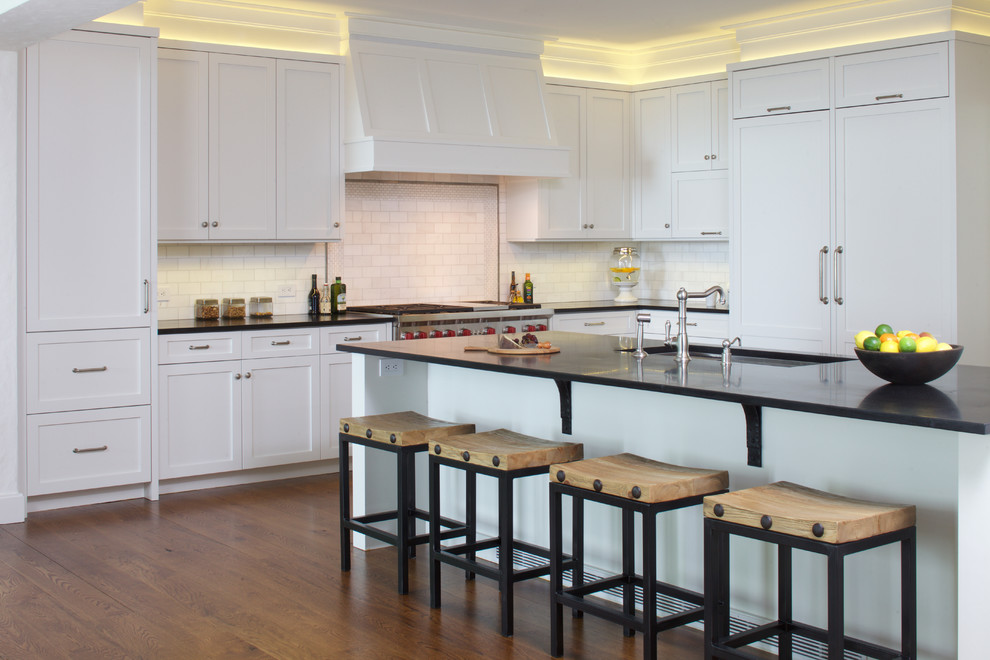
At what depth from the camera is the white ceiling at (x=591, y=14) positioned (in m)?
5.96

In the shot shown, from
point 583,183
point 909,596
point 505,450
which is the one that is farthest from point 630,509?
point 583,183

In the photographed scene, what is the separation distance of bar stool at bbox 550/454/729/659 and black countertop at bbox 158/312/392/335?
281 cm

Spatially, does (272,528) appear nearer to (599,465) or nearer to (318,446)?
(318,446)

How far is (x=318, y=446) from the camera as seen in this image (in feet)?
19.5

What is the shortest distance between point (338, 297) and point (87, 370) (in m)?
1.66

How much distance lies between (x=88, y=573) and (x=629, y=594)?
7.43 ft

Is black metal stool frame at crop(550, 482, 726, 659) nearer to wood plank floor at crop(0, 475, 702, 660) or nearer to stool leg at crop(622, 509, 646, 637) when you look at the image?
stool leg at crop(622, 509, 646, 637)

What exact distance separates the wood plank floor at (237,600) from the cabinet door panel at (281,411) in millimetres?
702

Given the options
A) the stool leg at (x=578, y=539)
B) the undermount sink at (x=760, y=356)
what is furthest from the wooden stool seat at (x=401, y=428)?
the undermount sink at (x=760, y=356)

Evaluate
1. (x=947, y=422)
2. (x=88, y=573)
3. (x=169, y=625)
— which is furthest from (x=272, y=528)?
(x=947, y=422)

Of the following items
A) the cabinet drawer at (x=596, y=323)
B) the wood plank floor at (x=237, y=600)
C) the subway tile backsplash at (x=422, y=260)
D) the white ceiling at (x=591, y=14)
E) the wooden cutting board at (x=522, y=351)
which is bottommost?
the wood plank floor at (x=237, y=600)

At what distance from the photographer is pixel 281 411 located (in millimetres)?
5793

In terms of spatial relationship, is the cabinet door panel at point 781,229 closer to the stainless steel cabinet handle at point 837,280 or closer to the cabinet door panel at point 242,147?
the stainless steel cabinet handle at point 837,280

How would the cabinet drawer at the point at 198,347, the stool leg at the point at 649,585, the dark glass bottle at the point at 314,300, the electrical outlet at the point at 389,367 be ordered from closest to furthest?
the stool leg at the point at 649,585, the electrical outlet at the point at 389,367, the cabinet drawer at the point at 198,347, the dark glass bottle at the point at 314,300
